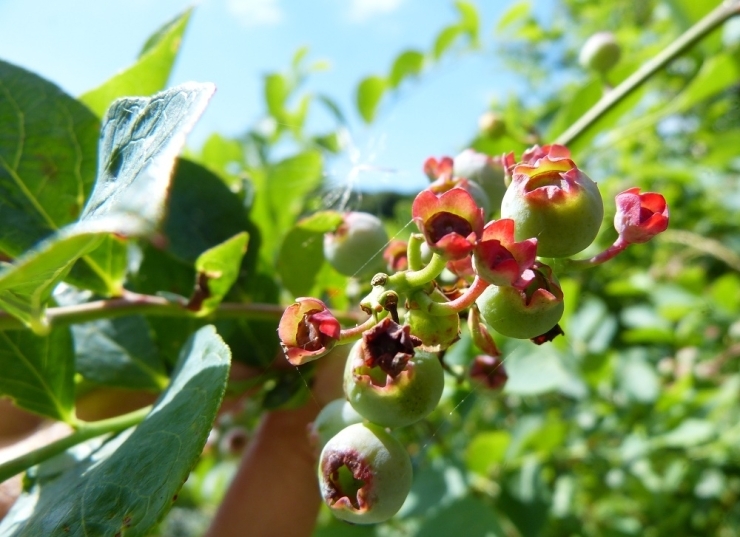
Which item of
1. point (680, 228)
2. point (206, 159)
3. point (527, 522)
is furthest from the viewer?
point (680, 228)

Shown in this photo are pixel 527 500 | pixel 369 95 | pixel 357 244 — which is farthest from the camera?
pixel 369 95

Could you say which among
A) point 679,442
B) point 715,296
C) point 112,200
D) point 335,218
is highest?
point 112,200

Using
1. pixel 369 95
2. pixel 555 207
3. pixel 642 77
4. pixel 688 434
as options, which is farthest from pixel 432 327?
pixel 369 95

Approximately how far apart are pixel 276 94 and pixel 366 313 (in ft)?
5.84

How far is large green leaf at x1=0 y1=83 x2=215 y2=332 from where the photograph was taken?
426mm

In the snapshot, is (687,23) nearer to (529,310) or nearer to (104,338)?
(529,310)

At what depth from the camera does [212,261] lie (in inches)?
33.9

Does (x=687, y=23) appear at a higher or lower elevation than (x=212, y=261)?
lower

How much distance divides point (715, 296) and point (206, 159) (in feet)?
5.96

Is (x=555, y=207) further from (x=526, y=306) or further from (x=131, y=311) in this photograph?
(x=131, y=311)

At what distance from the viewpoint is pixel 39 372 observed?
0.88m

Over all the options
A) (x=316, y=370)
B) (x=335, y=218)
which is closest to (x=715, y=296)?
(x=316, y=370)

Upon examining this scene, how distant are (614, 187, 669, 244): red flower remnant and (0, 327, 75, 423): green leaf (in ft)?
2.47

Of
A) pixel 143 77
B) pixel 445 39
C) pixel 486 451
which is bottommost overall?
pixel 486 451
